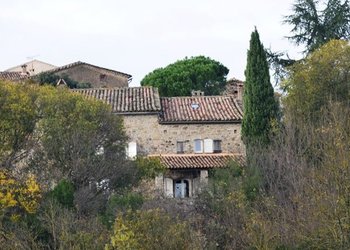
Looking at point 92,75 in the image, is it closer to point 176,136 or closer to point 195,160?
point 176,136

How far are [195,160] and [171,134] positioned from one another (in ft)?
6.28

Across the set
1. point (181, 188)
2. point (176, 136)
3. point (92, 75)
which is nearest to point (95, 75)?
point (92, 75)

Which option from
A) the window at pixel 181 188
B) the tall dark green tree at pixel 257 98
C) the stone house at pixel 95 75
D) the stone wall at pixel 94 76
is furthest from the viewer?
the stone wall at pixel 94 76

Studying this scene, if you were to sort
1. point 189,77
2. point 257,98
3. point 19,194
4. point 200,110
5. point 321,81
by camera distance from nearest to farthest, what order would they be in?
point 19,194 < point 321,81 < point 257,98 < point 200,110 < point 189,77

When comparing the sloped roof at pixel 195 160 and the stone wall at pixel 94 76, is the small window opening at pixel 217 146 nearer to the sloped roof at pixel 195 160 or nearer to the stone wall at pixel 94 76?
the sloped roof at pixel 195 160

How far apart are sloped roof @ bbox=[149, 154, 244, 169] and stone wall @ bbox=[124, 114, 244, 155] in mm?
570

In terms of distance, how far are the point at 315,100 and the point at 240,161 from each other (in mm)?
4803

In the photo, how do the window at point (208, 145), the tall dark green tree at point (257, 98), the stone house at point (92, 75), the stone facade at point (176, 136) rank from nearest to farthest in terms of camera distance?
the tall dark green tree at point (257, 98) → the stone facade at point (176, 136) → the window at point (208, 145) → the stone house at point (92, 75)

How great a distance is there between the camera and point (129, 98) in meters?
38.3

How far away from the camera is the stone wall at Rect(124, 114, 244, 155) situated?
37.2m

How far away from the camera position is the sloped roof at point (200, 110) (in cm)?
3750

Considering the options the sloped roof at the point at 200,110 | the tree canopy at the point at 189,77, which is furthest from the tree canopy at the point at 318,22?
the tree canopy at the point at 189,77

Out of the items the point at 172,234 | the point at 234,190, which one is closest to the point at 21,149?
the point at 234,190

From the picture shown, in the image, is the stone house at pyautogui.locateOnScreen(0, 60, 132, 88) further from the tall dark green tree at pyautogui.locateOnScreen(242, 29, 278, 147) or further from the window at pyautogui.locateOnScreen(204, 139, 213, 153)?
the tall dark green tree at pyautogui.locateOnScreen(242, 29, 278, 147)
